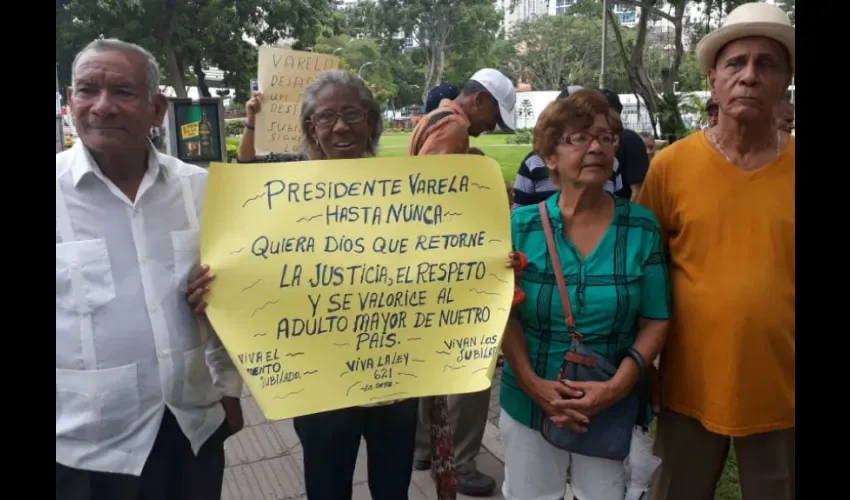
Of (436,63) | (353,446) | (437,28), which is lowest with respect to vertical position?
(353,446)

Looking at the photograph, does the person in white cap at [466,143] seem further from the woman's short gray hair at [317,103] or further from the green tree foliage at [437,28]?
the green tree foliage at [437,28]

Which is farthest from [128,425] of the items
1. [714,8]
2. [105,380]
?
[714,8]

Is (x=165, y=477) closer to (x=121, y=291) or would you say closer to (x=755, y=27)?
(x=121, y=291)

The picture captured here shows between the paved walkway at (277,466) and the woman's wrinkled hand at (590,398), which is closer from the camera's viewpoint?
the woman's wrinkled hand at (590,398)

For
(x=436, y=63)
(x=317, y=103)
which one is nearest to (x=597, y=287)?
(x=317, y=103)

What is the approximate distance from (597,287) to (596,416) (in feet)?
1.32

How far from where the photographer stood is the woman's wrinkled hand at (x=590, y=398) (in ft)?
6.10

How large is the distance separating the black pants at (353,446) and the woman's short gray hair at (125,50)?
1072 millimetres

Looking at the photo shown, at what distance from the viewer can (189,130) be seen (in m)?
5.64

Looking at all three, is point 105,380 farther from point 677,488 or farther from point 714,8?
point 714,8

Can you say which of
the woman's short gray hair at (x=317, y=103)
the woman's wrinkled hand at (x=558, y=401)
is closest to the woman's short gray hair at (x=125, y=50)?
the woman's short gray hair at (x=317, y=103)

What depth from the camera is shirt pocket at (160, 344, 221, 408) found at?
171 cm

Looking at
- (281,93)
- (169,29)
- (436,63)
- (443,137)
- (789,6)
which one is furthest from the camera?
(436,63)

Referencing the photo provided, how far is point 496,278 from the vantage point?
1.81m
